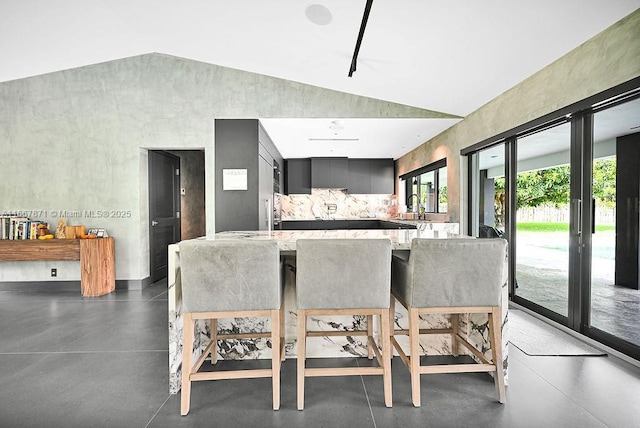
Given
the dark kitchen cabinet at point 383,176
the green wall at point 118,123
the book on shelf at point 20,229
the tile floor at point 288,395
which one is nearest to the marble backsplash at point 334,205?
the dark kitchen cabinet at point 383,176

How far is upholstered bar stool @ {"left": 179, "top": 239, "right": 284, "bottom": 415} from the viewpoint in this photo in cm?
174

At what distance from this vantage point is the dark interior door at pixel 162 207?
15.8ft

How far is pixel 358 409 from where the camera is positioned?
5.82 feet

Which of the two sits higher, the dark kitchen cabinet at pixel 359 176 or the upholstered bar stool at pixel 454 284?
the dark kitchen cabinet at pixel 359 176

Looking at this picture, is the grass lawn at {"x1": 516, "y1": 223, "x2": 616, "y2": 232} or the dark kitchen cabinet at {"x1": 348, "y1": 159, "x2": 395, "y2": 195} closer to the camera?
the grass lawn at {"x1": 516, "y1": 223, "x2": 616, "y2": 232}

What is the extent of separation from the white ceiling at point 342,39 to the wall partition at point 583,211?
1.96 feet

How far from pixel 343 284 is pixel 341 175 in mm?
5716

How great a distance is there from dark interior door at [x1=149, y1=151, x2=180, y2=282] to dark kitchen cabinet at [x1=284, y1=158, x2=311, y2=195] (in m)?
2.49

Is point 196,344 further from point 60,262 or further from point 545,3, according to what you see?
point 60,262

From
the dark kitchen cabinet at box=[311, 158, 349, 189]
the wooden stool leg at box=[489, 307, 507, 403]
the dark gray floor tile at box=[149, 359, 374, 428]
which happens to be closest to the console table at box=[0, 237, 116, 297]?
the dark gray floor tile at box=[149, 359, 374, 428]

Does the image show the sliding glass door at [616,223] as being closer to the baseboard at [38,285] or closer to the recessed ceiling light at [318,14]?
the recessed ceiling light at [318,14]

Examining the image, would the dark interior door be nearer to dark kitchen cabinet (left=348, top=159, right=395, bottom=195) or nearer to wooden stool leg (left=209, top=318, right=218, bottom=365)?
wooden stool leg (left=209, top=318, right=218, bottom=365)

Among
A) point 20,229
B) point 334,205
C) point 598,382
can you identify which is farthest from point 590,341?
point 20,229

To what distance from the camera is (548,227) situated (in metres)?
3.18
